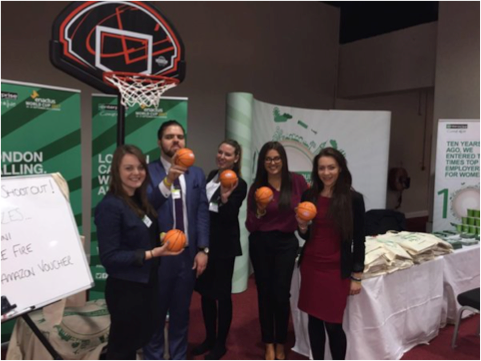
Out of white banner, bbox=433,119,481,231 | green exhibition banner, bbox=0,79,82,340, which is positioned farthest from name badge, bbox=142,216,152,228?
white banner, bbox=433,119,481,231

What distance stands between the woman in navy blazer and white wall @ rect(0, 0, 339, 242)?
3.23 meters

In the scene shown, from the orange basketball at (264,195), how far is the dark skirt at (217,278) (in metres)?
0.48

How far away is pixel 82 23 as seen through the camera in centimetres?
229

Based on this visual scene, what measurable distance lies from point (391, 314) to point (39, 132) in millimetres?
2939

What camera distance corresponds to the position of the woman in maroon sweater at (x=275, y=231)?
246cm

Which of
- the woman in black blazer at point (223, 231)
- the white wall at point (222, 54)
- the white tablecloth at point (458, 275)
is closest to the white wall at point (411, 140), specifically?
the white wall at point (222, 54)

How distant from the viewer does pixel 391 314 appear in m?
2.73

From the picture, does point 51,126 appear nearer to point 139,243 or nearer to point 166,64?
point 166,64

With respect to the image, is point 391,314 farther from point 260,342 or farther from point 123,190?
point 123,190

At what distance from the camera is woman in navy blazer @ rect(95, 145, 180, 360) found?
1807 mm

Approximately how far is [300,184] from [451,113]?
14.3ft

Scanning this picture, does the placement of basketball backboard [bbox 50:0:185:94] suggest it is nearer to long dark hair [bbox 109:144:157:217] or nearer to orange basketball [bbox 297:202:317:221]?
long dark hair [bbox 109:144:157:217]

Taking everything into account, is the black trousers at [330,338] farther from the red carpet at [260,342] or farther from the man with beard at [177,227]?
the man with beard at [177,227]

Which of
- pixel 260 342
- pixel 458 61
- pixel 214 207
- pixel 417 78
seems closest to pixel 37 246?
pixel 214 207
